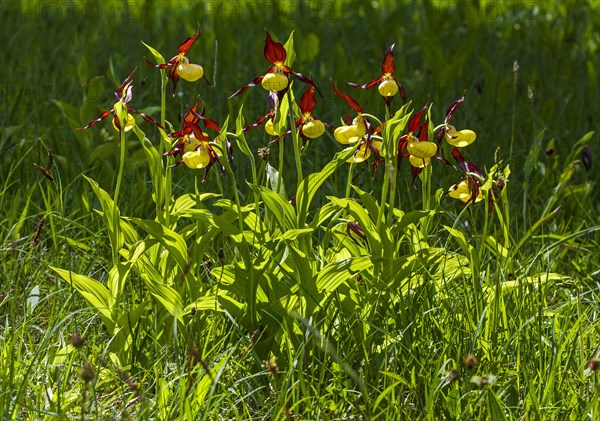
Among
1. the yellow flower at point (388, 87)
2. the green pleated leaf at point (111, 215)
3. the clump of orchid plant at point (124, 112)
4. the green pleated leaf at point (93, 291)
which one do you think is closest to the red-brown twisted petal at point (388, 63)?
the yellow flower at point (388, 87)

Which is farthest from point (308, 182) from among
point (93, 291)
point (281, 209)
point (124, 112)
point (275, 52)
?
point (93, 291)

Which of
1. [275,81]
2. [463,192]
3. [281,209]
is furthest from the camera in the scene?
[463,192]

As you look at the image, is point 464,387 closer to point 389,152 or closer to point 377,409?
point 377,409

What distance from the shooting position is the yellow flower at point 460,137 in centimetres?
196

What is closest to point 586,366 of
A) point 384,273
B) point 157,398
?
point 384,273

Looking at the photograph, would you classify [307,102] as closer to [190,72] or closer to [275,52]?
[275,52]

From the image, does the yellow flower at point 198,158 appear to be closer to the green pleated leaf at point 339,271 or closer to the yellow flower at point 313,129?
the yellow flower at point 313,129

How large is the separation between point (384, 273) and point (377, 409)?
12.0 inches

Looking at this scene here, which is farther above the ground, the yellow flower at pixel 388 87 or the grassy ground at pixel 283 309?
the yellow flower at pixel 388 87

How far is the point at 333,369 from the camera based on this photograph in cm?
190

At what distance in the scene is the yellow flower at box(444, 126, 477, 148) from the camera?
1.96 m

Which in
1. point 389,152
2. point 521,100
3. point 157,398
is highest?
point 389,152

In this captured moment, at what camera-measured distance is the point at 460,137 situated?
1985 millimetres

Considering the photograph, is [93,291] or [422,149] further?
[93,291]
